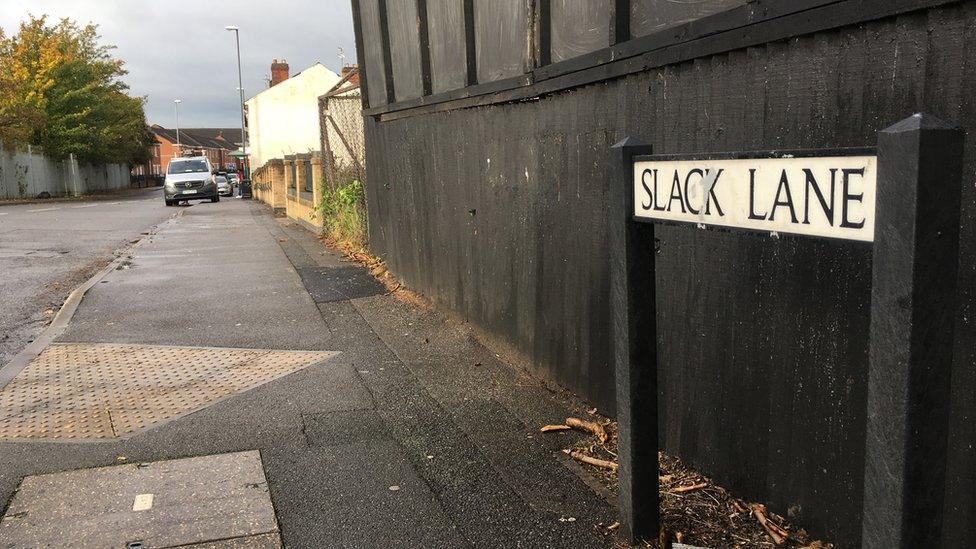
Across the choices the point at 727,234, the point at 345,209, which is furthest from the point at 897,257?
the point at 345,209

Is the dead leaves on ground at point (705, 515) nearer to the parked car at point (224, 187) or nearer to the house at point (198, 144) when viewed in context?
the parked car at point (224, 187)

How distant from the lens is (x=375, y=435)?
4.27m

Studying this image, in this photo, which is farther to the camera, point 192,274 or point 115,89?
point 115,89

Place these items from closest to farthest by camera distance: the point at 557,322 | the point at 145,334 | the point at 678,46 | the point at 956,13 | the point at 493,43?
the point at 956,13
the point at 678,46
the point at 557,322
the point at 493,43
the point at 145,334

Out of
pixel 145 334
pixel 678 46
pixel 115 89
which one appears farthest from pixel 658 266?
pixel 115 89

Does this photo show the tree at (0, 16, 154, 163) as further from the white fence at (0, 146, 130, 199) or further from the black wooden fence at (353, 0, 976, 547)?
the black wooden fence at (353, 0, 976, 547)

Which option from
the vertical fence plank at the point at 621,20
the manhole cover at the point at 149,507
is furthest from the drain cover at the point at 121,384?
the vertical fence plank at the point at 621,20

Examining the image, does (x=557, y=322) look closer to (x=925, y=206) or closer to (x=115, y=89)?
(x=925, y=206)

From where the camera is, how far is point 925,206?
167 cm

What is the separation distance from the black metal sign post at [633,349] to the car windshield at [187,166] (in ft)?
116

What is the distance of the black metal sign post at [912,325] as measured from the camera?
1664 mm

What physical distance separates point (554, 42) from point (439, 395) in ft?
7.27

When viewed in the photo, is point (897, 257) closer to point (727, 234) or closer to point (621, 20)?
point (727, 234)

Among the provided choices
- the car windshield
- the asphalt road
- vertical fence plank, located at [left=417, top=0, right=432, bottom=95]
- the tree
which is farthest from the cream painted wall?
vertical fence plank, located at [left=417, top=0, right=432, bottom=95]
